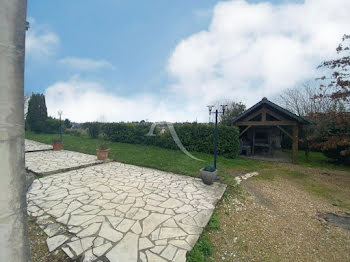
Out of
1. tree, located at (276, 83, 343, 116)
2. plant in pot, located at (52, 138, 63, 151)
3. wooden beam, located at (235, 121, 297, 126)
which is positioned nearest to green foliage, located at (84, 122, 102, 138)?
plant in pot, located at (52, 138, 63, 151)

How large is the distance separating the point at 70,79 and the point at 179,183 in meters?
9.56

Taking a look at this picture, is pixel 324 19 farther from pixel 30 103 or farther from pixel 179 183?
pixel 30 103

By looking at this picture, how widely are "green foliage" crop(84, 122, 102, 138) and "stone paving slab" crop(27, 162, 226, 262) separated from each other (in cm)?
1139

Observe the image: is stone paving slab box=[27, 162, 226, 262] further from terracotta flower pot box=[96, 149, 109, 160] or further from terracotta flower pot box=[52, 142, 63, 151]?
terracotta flower pot box=[52, 142, 63, 151]

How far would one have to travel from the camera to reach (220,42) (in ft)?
23.9

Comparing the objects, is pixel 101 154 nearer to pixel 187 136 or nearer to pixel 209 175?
pixel 209 175

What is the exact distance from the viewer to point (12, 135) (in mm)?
969

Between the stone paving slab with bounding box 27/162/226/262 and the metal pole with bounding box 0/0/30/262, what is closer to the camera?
the metal pole with bounding box 0/0/30/262

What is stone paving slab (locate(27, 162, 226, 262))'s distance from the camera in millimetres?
2078

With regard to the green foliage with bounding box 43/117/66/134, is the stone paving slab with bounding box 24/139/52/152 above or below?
below

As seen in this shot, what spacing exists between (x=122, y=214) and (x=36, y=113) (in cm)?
2197

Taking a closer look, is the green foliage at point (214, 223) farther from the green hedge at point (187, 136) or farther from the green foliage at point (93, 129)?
the green foliage at point (93, 129)

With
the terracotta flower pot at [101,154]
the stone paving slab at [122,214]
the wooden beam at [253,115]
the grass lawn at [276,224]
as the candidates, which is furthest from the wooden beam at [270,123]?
the terracotta flower pot at [101,154]

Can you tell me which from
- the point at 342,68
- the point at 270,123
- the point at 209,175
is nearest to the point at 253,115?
the point at 270,123
